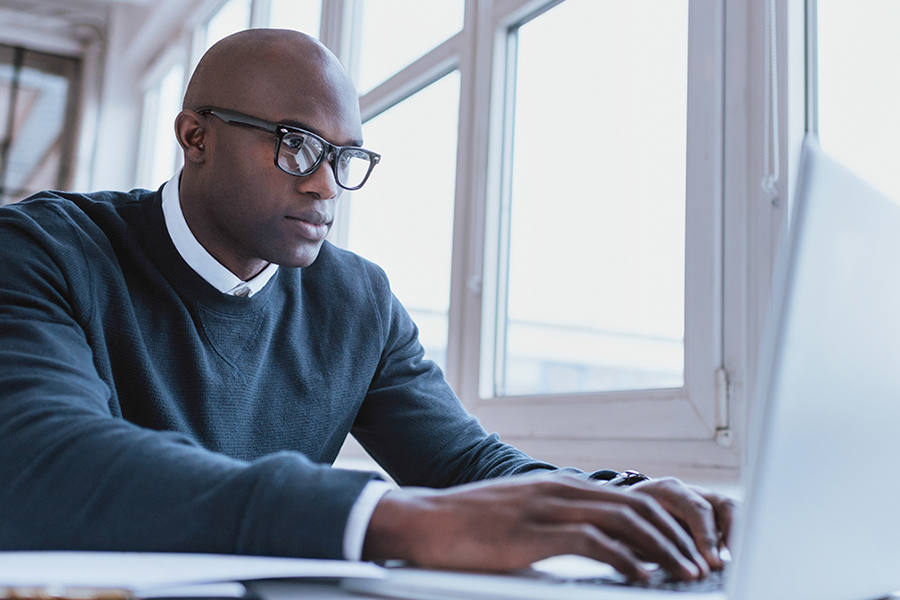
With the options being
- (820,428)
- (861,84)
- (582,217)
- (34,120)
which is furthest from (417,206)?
(34,120)

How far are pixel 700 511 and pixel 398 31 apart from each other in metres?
1.98

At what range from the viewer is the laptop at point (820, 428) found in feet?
1.28

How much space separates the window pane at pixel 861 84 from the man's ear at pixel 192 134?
0.91 metres

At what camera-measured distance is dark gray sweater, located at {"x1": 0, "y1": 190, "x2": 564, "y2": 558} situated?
1.77ft

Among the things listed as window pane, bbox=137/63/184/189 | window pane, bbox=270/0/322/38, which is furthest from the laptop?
window pane, bbox=137/63/184/189

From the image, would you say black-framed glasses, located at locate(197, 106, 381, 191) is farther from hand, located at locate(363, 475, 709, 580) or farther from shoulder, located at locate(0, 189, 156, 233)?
hand, located at locate(363, 475, 709, 580)

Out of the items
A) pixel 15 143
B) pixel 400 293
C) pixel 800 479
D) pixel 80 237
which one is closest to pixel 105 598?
pixel 800 479

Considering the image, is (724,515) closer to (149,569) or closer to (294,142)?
(149,569)

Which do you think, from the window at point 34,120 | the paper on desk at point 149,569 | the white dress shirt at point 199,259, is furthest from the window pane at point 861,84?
the window at point 34,120

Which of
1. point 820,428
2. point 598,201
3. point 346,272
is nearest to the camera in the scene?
point 820,428

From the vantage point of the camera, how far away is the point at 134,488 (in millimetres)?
558

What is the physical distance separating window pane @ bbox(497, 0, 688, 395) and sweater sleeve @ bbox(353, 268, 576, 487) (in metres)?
0.37

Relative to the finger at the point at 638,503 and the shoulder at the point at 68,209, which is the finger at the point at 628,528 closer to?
the finger at the point at 638,503

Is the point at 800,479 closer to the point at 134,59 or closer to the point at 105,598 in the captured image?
the point at 105,598
